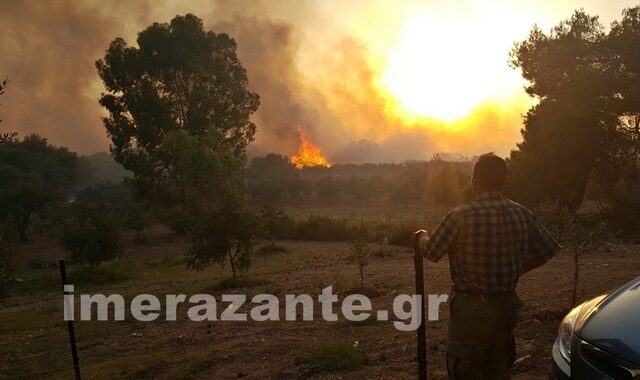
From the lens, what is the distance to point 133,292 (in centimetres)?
1680

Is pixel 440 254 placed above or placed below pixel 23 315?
above

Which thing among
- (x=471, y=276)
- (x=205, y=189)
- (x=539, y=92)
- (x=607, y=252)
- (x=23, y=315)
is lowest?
(x=23, y=315)

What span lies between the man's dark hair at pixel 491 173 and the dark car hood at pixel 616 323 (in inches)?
46.9

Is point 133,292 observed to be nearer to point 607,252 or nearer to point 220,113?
point 607,252

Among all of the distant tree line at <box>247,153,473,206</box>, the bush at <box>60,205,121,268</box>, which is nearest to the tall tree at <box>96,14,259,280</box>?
the bush at <box>60,205,121,268</box>

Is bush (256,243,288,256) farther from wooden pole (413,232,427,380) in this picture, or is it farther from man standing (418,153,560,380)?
man standing (418,153,560,380)

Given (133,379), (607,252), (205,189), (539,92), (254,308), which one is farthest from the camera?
(539,92)

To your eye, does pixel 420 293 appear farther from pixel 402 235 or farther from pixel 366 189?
pixel 366 189

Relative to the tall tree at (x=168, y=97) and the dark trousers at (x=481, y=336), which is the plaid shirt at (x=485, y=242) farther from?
the tall tree at (x=168, y=97)

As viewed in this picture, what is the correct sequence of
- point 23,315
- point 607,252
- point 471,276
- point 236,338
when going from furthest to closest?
point 607,252, point 23,315, point 236,338, point 471,276

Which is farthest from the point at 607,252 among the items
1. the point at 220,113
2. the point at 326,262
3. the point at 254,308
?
the point at 220,113

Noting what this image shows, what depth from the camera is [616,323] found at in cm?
356

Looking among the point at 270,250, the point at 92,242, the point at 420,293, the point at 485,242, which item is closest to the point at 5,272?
the point at 420,293

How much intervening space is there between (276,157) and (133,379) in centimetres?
7953
